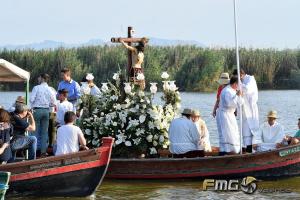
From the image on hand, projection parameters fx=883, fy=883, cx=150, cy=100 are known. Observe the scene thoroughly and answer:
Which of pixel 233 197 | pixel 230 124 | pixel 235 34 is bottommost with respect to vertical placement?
pixel 233 197

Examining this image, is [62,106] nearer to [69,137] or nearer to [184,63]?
[69,137]

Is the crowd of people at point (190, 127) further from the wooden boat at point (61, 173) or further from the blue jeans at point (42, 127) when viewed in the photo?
the wooden boat at point (61, 173)

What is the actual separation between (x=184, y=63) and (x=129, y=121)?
2725 centimetres

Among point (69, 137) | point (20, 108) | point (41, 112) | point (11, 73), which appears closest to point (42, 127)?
point (41, 112)

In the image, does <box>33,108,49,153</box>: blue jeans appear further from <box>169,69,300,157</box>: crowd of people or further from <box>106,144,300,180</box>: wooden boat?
<box>169,69,300,157</box>: crowd of people

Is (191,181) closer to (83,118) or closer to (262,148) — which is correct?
(262,148)

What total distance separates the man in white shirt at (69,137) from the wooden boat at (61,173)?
18.3 inches

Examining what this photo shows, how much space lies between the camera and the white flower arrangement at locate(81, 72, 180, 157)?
1536 centimetres

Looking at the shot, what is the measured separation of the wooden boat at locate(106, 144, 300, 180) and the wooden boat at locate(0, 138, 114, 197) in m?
1.58

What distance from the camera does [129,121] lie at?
15.4 metres

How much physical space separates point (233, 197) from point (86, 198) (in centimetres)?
230

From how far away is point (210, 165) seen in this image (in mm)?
14695

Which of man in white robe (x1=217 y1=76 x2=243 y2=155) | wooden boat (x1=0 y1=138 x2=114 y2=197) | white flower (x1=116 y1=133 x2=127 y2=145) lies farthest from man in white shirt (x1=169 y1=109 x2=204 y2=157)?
wooden boat (x1=0 y1=138 x2=114 y2=197)

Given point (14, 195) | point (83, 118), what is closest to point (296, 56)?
point (83, 118)
